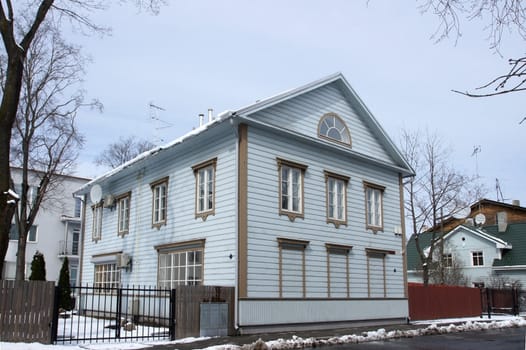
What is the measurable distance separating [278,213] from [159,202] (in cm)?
556

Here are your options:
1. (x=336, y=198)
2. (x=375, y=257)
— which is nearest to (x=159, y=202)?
(x=336, y=198)

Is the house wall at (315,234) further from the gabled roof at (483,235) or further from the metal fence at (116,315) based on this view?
the gabled roof at (483,235)

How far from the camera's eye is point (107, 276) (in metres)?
23.6

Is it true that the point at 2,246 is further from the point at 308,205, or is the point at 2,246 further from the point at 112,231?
the point at 112,231

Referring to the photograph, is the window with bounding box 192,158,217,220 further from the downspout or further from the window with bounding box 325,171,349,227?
the window with bounding box 325,171,349,227

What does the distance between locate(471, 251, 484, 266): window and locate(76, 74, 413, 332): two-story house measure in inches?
801

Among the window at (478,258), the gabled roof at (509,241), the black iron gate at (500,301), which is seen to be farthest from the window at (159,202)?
the window at (478,258)

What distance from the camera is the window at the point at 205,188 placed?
17.5 m

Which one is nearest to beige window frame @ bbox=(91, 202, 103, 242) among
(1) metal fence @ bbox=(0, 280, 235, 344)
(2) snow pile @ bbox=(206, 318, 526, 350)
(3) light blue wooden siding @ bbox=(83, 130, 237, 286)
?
(3) light blue wooden siding @ bbox=(83, 130, 237, 286)

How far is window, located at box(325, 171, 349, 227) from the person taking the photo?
767 inches

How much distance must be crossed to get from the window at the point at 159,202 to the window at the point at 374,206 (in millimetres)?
7949

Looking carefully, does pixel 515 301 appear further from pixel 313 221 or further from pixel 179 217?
pixel 179 217

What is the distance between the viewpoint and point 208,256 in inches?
669

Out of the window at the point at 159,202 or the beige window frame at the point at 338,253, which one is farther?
the window at the point at 159,202
